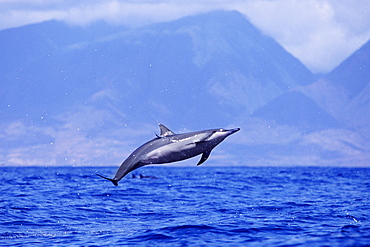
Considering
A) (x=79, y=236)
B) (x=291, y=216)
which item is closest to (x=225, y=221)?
(x=291, y=216)

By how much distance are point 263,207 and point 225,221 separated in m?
6.20

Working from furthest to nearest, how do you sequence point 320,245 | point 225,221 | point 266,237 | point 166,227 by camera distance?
point 225,221 < point 166,227 < point 266,237 < point 320,245

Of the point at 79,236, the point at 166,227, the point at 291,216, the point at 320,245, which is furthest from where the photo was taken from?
the point at 291,216

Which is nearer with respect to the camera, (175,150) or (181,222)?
(175,150)

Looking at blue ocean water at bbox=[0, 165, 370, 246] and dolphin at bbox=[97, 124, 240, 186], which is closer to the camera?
dolphin at bbox=[97, 124, 240, 186]

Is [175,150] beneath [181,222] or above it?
above

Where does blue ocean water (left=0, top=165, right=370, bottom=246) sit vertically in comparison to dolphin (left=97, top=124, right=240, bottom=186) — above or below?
below

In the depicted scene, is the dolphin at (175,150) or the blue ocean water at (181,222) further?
the blue ocean water at (181,222)

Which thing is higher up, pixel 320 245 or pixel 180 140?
pixel 180 140

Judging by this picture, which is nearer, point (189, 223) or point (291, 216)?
point (189, 223)

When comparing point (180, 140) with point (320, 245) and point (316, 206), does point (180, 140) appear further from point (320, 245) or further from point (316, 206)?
point (316, 206)

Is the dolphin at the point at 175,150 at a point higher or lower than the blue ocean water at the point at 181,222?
higher

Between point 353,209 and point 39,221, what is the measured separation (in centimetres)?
1246

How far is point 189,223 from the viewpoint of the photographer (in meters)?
20.3
